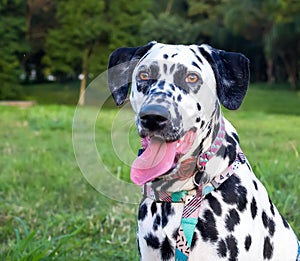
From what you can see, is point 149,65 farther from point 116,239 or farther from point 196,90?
point 116,239

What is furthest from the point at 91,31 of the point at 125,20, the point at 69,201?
the point at 69,201

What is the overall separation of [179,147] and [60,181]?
11.3 ft

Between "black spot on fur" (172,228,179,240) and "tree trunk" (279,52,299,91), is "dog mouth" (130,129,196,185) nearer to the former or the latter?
"black spot on fur" (172,228,179,240)

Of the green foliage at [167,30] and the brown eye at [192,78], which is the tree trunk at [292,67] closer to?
the green foliage at [167,30]

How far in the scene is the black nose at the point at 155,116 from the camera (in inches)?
89.8

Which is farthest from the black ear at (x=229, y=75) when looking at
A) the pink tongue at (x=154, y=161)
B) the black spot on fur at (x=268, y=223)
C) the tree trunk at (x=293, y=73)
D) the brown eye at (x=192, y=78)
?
the tree trunk at (x=293, y=73)

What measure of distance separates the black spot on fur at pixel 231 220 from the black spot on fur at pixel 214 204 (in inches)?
1.5

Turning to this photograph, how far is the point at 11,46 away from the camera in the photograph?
28109mm

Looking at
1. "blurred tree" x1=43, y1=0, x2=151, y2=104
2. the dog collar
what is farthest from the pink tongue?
"blurred tree" x1=43, y1=0, x2=151, y2=104

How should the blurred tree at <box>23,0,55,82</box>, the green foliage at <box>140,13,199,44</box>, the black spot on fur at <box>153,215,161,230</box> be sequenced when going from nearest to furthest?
the black spot on fur at <box>153,215,161,230</box>
the green foliage at <box>140,13,199,44</box>
the blurred tree at <box>23,0,55,82</box>

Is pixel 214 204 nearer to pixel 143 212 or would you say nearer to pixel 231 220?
pixel 231 220

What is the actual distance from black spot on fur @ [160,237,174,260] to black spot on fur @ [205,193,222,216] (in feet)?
0.72

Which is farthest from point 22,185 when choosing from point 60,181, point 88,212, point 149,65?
point 149,65

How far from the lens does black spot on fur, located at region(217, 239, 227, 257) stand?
252 cm
